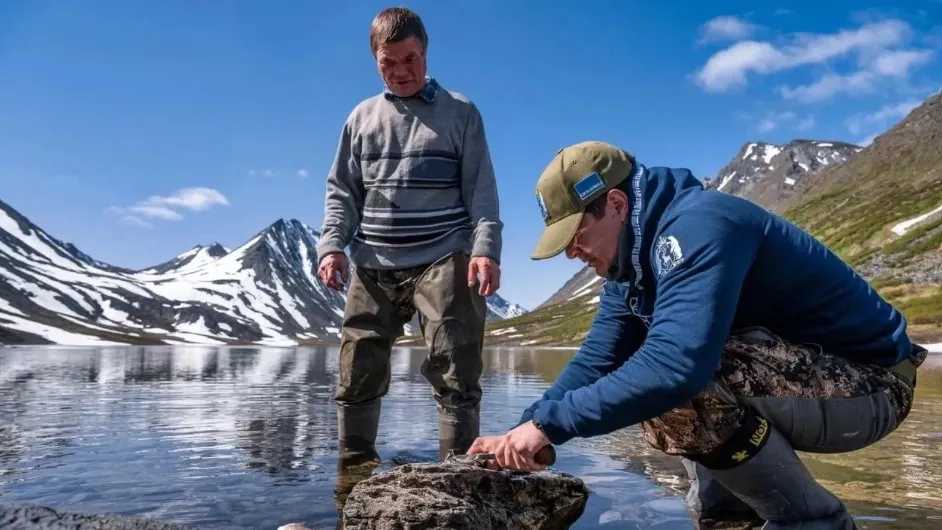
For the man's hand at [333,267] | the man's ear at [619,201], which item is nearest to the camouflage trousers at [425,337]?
the man's hand at [333,267]

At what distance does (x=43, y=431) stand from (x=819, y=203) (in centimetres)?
15810

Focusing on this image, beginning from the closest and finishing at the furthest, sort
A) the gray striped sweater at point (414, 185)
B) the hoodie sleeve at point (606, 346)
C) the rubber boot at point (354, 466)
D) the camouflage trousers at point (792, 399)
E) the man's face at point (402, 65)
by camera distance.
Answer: the camouflage trousers at point (792, 399)
the hoodie sleeve at point (606, 346)
the rubber boot at point (354, 466)
the man's face at point (402, 65)
the gray striped sweater at point (414, 185)

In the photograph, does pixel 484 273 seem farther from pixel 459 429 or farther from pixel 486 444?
pixel 486 444

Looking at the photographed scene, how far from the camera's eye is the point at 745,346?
3566 millimetres

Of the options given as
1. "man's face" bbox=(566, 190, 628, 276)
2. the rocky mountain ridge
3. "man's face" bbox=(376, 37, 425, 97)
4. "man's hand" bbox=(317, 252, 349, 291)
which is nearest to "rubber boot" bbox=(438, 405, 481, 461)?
"man's hand" bbox=(317, 252, 349, 291)

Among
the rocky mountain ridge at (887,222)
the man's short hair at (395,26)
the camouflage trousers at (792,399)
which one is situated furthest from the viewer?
the rocky mountain ridge at (887,222)

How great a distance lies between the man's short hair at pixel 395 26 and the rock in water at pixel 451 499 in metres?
3.63

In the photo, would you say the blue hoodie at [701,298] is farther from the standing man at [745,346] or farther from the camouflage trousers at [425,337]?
the camouflage trousers at [425,337]

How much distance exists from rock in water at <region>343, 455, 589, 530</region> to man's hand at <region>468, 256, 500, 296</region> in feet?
5.97

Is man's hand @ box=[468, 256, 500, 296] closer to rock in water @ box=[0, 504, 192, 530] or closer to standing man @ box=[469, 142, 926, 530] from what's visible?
standing man @ box=[469, 142, 926, 530]

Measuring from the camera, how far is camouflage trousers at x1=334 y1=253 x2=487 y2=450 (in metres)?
5.78

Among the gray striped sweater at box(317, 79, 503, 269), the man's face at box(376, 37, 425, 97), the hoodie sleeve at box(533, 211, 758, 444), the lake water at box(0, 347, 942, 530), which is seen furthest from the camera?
the gray striped sweater at box(317, 79, 503, 269)

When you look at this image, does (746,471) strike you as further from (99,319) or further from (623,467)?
(99,319)

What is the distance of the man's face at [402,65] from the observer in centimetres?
604
